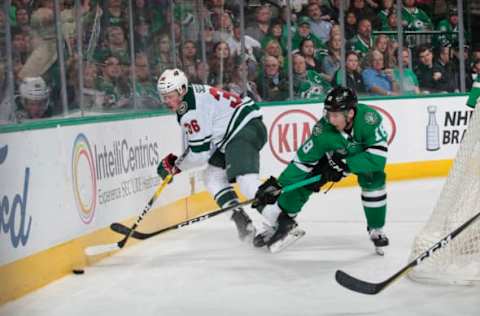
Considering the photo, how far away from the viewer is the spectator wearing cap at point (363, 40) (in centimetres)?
866

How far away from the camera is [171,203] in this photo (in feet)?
20.2

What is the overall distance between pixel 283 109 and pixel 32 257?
3.64 metres

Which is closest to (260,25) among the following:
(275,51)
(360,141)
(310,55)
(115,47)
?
(275,51)

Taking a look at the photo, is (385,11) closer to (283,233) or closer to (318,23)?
(318,23)

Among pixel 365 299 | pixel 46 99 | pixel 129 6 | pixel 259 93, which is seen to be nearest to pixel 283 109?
pixel 259 93

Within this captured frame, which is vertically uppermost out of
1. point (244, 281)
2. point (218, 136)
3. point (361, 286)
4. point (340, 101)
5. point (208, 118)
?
point (340, 101)

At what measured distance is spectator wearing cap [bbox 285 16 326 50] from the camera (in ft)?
27.9

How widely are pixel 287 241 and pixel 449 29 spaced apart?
4.37 m

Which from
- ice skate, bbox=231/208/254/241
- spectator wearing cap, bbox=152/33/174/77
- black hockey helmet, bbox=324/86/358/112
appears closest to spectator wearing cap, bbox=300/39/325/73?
spectator wearing cap, bbox=152/33/174/77

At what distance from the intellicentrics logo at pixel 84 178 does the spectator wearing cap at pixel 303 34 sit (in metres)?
3.68

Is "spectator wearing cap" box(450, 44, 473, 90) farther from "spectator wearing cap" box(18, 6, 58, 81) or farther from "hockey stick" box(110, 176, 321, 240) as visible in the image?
"spectator wearing cap" box(18, 6, 58, 81)

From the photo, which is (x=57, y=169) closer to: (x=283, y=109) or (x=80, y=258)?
(x=80, y=258)

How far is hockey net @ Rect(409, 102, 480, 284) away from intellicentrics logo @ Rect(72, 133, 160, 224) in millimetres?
1625

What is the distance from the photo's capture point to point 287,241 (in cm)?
520
